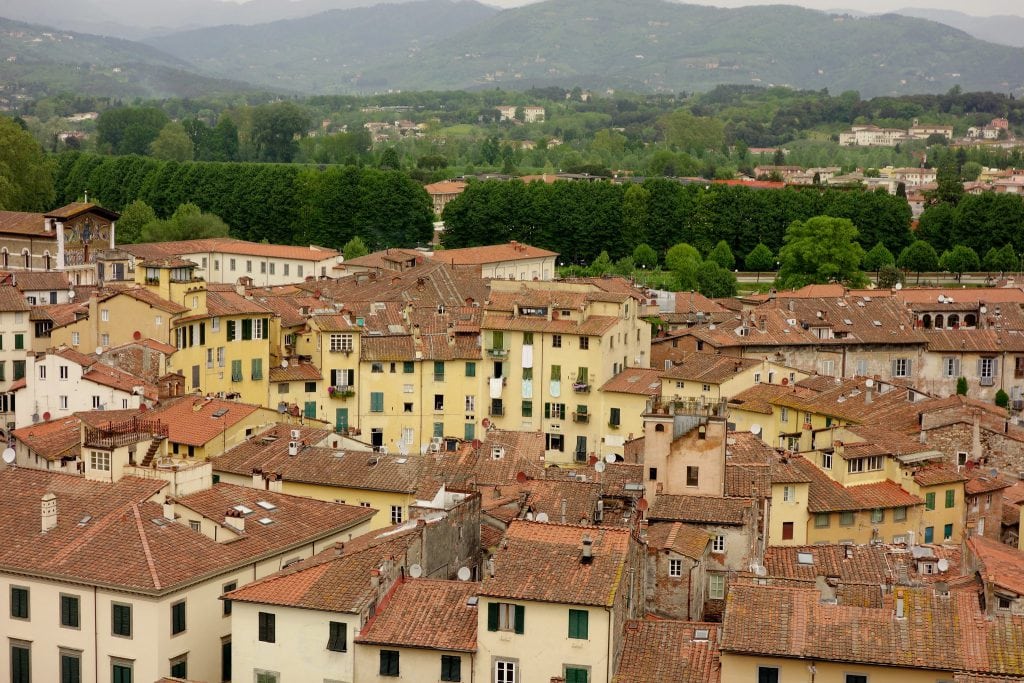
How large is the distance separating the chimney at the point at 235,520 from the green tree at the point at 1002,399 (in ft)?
149

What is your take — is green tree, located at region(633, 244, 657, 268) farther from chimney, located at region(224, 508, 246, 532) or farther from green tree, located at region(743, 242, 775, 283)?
chimney, located at region(224, 508, 246, 532)

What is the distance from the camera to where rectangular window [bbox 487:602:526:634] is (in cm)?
3269

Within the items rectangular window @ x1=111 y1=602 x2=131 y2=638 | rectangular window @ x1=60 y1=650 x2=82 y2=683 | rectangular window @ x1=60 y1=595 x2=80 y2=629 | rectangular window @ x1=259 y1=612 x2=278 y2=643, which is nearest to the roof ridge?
rectangular window @ x1=111 y1=602 x2=131 y2=638

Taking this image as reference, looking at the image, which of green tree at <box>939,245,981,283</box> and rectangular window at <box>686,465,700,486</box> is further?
green tree at <box>939,245,981,283</box>

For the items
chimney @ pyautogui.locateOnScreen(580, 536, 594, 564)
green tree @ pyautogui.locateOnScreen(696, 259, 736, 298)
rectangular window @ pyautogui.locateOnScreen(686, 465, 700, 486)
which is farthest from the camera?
green tree @ pyautogui.locateOnScreen(696, 259, 736, 298)

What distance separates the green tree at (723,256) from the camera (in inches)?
4574

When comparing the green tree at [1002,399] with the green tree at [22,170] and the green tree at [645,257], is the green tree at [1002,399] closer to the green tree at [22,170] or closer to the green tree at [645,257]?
the green tree at [645,257]

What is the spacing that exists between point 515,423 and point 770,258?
56.8 m

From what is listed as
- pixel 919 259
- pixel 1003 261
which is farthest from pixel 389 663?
pixel 1003 261

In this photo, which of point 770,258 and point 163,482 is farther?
point 770,258

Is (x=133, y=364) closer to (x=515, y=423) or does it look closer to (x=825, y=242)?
(x=515, y=423)

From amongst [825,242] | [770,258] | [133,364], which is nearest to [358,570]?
[133,364]

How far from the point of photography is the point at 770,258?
117688 mm

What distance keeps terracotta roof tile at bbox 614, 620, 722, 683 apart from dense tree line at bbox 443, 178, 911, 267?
88.4 meters
